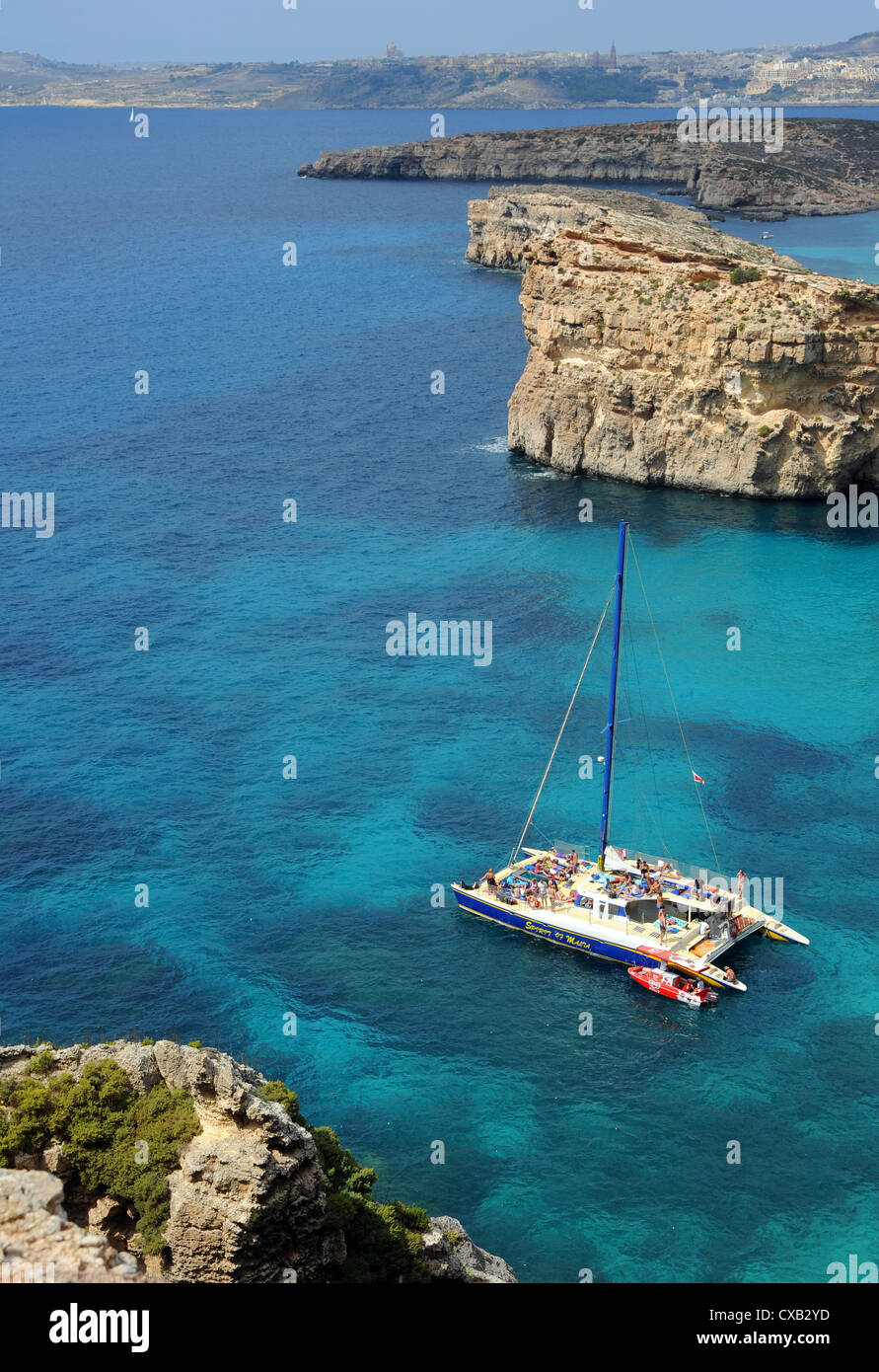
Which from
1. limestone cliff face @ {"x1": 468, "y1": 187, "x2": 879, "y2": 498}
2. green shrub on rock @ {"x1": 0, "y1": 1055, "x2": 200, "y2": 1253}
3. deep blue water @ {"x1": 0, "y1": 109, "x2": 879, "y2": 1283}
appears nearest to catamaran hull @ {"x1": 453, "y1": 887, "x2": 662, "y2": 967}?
deep blue water @ {"x1": 0, "y1": 109, "x2": 879, "y2": 1283}

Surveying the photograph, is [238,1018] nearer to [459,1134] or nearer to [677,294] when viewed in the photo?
[459,1134]

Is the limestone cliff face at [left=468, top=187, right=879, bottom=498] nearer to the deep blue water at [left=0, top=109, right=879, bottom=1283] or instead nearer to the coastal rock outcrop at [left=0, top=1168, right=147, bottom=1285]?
the deep blue water at [left=0, top=109, right=879, bottom=1283]

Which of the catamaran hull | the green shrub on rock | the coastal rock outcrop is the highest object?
the coastal rock outcrop

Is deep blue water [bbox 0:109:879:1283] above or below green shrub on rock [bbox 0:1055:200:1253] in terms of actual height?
below

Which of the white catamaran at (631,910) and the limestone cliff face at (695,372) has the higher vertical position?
the limestone cliff face at (695,372)

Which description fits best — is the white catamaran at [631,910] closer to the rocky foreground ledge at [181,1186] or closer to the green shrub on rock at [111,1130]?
the rocky foreground ledge at [181,1186]

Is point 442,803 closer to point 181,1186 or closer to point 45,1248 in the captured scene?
point 181,1186

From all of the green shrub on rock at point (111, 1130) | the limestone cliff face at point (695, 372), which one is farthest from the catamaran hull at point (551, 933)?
the limestone cliff face at point (695, 372)
